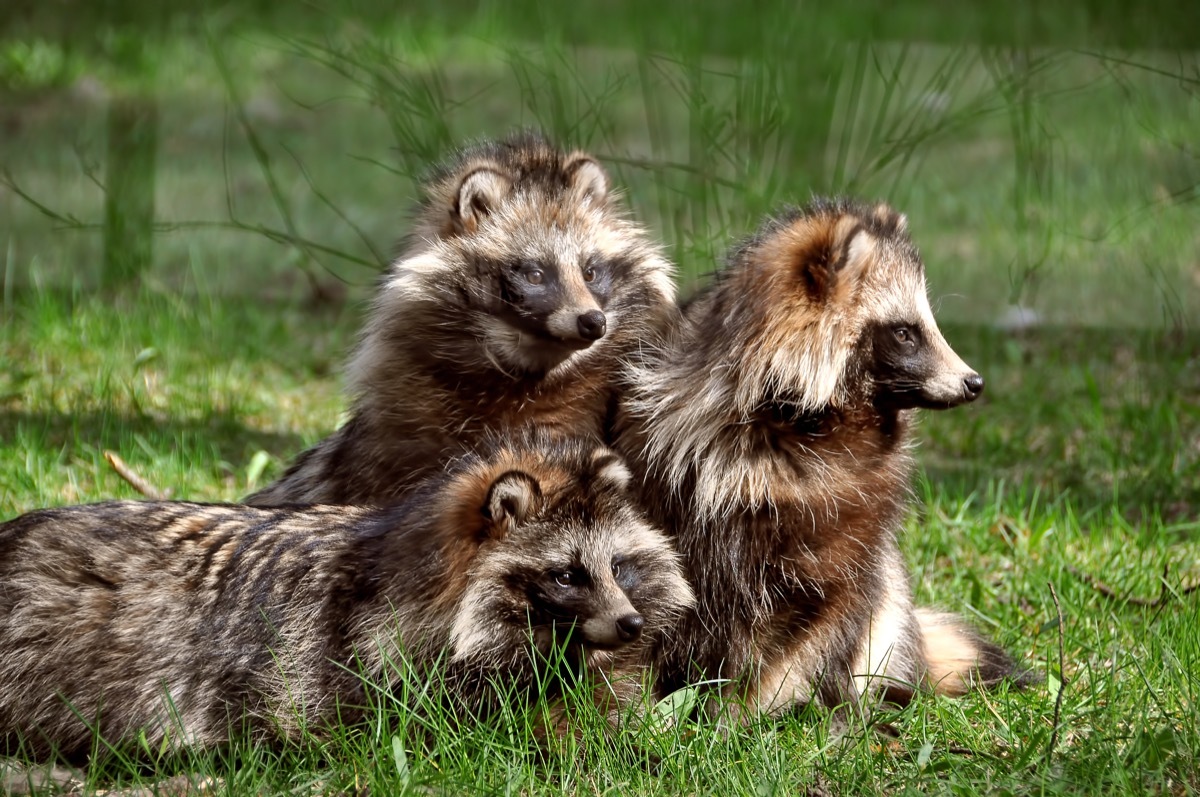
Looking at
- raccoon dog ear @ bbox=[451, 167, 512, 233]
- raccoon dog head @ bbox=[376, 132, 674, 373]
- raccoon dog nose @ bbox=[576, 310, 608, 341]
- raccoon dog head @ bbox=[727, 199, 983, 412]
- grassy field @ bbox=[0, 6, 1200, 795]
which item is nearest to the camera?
grassy field @ bbox=[0, 6, 1200, 795]

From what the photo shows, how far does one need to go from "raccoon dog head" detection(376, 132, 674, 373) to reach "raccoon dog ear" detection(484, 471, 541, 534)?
95 cm

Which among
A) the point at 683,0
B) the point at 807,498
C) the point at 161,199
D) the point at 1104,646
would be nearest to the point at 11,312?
the point at 161,199

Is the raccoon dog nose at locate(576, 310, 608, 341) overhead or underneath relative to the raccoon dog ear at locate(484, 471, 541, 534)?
overhead

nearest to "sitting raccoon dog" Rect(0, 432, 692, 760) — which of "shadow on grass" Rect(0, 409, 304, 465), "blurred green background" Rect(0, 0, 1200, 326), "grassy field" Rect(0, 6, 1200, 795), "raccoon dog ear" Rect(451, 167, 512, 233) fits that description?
"grassy field" Rect(0, 6, 1200, 795)

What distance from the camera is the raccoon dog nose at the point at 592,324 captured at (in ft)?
13.9

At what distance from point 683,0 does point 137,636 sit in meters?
3.79

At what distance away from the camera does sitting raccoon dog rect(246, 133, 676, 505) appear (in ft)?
14.6

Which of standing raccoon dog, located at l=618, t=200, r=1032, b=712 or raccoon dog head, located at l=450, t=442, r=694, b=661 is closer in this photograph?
raccoon dog head, located at l=450, t=442, r=694, b=661

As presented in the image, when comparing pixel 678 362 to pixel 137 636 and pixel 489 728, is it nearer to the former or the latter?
pixel 489 728

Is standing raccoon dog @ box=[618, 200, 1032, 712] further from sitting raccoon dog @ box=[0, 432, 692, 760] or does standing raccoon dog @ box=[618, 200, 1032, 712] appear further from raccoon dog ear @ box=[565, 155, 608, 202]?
raccoon dog ear @ box=[565, 155, 608, 202]

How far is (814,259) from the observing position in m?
3.82

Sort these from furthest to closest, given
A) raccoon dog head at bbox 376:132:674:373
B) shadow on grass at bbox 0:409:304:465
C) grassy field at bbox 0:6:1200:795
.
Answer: shadow on grass at bbox 0:409:304:465 < raccoon dog head at bbox 376:132:674:373 < grassy field at bbox 0:6:1200:795

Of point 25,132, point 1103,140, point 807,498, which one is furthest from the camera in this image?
point 25,132

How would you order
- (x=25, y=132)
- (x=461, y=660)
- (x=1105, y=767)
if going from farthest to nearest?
(x=25, y=132) → (x=461, y=660) → (x=1105, y=767)
